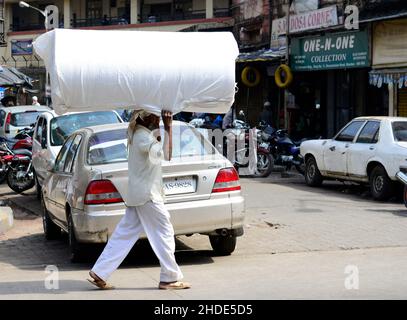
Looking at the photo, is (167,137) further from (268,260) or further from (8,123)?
(8,123)

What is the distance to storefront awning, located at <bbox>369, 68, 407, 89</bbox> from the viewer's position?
19.9 metres

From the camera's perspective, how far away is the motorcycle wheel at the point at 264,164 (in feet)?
61.6

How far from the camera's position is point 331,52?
23531 millimetres

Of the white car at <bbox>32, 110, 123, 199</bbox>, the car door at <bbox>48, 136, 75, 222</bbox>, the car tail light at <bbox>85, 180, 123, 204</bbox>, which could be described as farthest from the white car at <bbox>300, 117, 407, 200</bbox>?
the car tail light at <bbox>85, 180, 123, 204</bbox>

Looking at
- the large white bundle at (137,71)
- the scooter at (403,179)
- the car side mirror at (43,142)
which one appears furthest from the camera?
the car side mirror at (43,142)

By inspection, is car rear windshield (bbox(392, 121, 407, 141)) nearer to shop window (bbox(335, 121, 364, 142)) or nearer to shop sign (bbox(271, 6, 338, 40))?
shop window (bbox(335, 121, 364, 142))

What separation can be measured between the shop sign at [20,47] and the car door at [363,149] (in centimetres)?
4101

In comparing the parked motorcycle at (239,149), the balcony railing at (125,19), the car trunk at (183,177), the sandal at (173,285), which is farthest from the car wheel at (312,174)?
the balcony railing at (125,19)

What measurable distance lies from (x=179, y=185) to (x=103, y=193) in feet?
2.85

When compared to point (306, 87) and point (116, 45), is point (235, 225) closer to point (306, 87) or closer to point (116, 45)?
point (116, 45)

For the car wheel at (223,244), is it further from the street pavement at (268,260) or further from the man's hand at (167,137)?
the man's hand at (167,137)

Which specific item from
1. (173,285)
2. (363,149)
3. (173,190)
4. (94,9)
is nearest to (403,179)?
(363,149)

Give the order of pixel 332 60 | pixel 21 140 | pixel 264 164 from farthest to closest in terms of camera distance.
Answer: pixel 332 60 → pixel 264 164 → pixel 21 140
